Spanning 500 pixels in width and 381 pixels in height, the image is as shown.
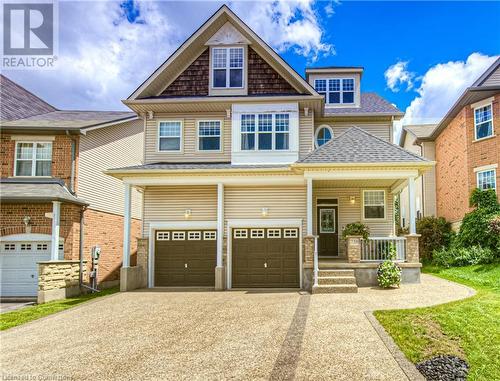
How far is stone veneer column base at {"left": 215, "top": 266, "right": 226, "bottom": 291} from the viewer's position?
565 inches

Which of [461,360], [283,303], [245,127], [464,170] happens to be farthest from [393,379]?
[464,170]

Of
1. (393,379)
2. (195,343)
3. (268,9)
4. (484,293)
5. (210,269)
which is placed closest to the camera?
(393,379)

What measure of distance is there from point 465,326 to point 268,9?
38.2 ft

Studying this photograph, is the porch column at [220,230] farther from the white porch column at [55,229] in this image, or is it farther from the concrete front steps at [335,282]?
the white porch column at [55,229]

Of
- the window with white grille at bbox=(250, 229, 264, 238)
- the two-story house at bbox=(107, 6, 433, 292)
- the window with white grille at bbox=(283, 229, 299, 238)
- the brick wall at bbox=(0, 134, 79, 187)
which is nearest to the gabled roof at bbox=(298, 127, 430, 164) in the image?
the two-story house at bbox=(107, 6, 433, 292)

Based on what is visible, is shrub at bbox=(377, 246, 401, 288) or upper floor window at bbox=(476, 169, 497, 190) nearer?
shrub at bbox=(377, 246, 401, 288)

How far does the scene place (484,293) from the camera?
35.3ft

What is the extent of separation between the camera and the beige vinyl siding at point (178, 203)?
625 inches

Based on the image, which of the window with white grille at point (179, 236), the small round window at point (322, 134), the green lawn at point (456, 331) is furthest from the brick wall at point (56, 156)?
the green lawn at point (456, 331)

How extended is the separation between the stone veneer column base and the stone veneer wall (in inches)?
230

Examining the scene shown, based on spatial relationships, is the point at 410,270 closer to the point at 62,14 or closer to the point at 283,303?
the point at 283,303

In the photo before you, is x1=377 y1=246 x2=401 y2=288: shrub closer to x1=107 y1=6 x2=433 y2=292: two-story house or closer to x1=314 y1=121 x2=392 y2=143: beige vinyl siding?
x1=107 y1=6 x2=433 y2=292: two-story house

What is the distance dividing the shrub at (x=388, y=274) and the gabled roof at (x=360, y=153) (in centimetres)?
343

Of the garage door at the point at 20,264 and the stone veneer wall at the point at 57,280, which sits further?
the garage door at the point at 20,264
